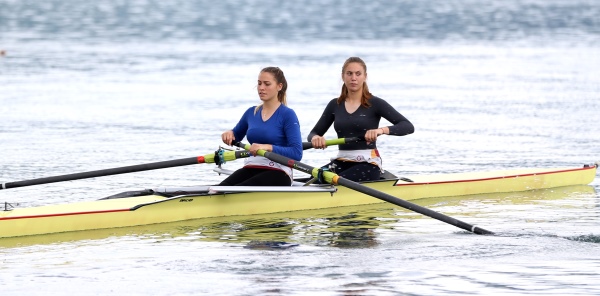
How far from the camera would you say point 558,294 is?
28.9 feet

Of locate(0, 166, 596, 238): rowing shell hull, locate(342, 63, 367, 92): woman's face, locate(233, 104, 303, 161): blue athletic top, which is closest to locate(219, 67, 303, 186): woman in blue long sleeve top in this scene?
locate(233, 104, 303, 161): blue athletic top

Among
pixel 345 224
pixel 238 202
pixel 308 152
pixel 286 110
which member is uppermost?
pixel 286 110

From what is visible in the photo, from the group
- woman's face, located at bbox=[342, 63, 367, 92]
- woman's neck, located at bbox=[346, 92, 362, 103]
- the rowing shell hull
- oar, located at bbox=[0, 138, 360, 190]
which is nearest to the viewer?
the rowing shell hull

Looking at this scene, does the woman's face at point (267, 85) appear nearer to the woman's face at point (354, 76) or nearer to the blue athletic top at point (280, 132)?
the blue athletic top at point (280, 132)

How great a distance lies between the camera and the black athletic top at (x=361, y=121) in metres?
12.3

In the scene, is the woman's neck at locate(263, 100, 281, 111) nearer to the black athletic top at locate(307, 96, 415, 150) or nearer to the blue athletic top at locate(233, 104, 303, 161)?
the blue athletic top at locate(233, 104, 303, 161)

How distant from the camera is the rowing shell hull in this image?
427 inches

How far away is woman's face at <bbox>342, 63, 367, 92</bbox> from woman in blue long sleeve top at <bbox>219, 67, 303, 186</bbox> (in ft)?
2.81

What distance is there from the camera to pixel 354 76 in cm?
1227

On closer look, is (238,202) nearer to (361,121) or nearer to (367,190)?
(367,190)

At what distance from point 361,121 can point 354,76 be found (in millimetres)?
511

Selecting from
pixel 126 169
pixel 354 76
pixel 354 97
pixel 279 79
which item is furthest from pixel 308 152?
pixel 126 169

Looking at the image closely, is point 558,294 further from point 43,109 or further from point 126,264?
point 43,109

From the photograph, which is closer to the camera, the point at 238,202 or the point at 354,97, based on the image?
the point at 238,202
